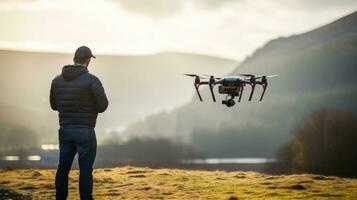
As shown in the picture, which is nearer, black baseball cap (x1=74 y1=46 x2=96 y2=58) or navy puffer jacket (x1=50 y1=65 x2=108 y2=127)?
navy puffer jacket (x1=50 y1=65 x2=108 y2=127)

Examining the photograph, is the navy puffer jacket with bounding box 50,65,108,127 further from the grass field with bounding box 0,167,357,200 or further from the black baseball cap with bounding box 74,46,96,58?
the grass field with bounding box 0,167,357,200

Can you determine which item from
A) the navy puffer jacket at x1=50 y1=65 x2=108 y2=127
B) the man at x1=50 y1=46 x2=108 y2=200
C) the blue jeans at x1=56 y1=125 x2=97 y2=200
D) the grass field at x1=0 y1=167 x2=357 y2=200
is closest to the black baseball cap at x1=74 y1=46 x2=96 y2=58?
the man at x1=50 y1=46 x2=108 y2=200

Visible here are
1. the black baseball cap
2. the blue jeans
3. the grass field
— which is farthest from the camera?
the grass field

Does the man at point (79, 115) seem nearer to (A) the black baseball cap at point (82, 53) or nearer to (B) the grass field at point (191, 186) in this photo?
(A) the black baseball cap at point (82, 53)

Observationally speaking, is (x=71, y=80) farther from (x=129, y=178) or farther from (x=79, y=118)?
(x=129, y=178)

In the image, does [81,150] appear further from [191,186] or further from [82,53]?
[191,186]

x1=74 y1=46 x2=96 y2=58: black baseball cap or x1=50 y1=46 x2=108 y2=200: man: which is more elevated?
x1=74 y1=46 x2=96 y2=58: black baseball cap

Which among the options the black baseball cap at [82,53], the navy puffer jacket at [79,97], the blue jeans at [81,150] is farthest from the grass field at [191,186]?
the black baseball cap at [82,53]
